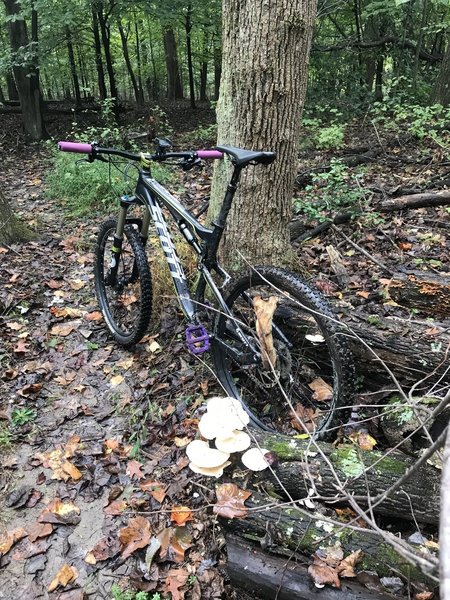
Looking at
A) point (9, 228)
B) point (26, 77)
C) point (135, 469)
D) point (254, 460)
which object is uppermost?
point (26, 77)

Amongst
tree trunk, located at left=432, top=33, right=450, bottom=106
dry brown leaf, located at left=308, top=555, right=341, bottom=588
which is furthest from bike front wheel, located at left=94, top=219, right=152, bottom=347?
tree trunk, located at left=432, top=33, right=450, bottom=106

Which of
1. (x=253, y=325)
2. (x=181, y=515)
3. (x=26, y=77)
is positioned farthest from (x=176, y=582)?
(x=26, y=77)

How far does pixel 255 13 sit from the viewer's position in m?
3.00

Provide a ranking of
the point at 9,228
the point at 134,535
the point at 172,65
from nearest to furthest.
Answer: the point at 134,535, the point at 9,228, the point at 172,65

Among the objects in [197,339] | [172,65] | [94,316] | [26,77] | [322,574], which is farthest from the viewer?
[172,65]

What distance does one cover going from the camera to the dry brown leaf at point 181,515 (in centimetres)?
252

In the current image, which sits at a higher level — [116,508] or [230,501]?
[230,501]

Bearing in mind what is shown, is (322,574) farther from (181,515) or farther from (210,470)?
(181,515)

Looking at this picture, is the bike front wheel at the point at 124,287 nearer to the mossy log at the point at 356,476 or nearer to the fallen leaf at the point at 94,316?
the fallen leaf at the point at 94,316

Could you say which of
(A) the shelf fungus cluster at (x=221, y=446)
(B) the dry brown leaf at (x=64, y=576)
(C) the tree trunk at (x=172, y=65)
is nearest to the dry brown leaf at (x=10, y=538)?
(B) the dry brown leaf at (x=64, y=576)

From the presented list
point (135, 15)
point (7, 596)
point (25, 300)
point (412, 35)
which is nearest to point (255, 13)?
point (25, 300)

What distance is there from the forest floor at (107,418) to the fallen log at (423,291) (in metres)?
0.08

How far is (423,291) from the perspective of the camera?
3350 mm

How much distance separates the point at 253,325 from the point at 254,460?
3.48 ft
